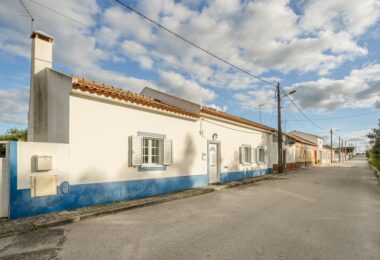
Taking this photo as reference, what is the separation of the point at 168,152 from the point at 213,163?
4.33 metres

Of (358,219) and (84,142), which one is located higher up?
(84,142)

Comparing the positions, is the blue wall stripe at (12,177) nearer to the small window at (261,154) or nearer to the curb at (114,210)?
the curb at (114,210)

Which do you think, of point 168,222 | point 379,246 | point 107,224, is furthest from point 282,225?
point 107,224

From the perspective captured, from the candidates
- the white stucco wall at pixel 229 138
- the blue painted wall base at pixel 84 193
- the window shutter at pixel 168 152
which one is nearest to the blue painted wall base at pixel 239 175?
the white stucco wall at pixel 229 138

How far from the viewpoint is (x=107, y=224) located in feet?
21.1

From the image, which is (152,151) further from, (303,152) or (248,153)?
(303,152)

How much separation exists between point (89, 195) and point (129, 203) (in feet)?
4.09

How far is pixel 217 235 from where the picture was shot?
5.45 metres

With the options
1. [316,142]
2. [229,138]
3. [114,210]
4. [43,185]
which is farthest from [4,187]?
[316,142]

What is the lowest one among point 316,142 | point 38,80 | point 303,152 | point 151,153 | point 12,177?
point 303,152

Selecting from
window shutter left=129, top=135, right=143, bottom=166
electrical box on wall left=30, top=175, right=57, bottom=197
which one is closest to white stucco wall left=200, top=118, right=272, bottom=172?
window shutter left=129, top=135, right=143, bottom=166

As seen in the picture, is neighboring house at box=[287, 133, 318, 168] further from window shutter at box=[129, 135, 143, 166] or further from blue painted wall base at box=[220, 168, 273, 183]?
window shutter at box=[129, 135, 143, 166]

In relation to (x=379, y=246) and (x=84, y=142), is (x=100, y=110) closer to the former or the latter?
(x=84, y=142)

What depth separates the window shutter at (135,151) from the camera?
9.43m
